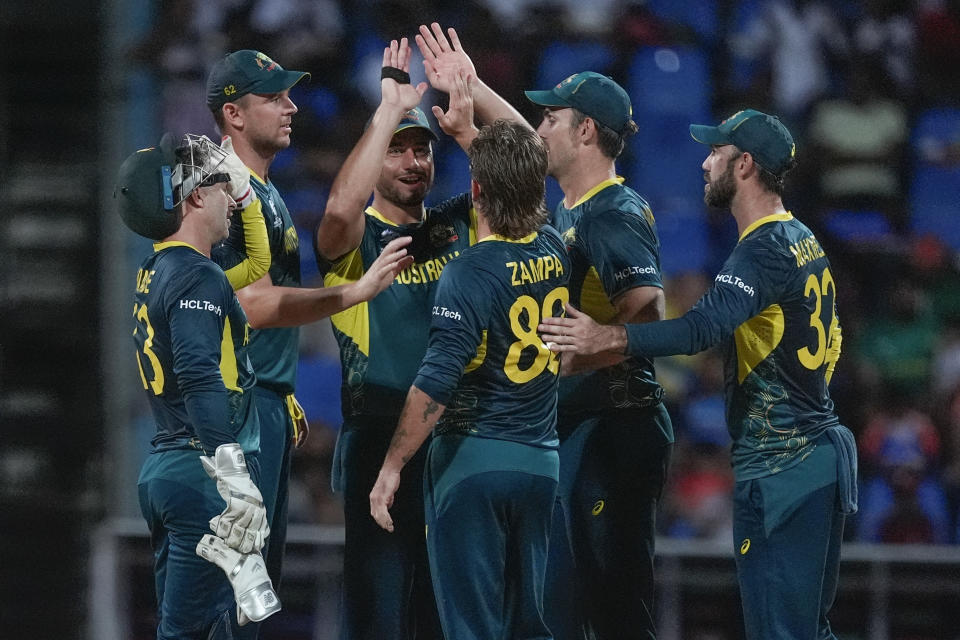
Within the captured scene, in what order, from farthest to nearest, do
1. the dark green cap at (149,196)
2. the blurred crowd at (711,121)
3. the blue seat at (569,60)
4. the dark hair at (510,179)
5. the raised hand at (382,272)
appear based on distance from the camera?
the blue seat at (569,60) < the blurred crowd at (711,121) < the raised hand at (382,272) < the dark hair at (510,179) < the dark green cap at (149,196)

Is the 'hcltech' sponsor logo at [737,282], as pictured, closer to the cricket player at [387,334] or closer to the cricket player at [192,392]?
the cricket player at [387,334]

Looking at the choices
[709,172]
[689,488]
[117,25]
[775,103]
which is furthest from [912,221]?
[117,25]

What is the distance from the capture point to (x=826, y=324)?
4.89 metres

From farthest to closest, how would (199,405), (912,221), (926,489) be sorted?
(912,221) → (926,489) → (199,405)

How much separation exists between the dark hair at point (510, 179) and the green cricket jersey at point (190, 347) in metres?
0.88

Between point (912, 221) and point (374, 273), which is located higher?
point (912, 221)

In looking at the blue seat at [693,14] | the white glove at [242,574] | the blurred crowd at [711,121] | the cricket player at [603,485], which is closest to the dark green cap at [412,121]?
the cricket player at [603,485]

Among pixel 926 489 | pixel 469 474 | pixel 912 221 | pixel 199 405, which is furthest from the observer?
pixel 912 221

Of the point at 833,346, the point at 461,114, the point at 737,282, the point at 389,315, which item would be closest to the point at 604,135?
the point at 461,114

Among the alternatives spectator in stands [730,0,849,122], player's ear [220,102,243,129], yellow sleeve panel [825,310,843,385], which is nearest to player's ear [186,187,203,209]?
player's ear [220,102,243,129]

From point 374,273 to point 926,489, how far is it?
4.98m

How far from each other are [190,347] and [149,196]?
21.4 inches

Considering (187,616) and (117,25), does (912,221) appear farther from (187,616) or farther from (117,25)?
(187,616)

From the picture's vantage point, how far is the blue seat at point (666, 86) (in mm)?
9781
